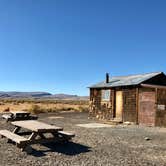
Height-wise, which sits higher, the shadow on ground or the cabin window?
the cabin window

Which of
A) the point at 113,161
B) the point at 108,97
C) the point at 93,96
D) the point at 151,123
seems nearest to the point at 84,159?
the point at 113,161

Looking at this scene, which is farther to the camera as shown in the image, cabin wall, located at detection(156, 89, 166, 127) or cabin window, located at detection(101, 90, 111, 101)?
cabin window, located at detection(101, 90, 111, 101)

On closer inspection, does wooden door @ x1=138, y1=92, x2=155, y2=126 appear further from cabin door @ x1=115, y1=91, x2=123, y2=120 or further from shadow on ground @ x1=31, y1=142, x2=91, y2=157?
shadow on ground @ x1=31, y1=142, x2=91, y2=157

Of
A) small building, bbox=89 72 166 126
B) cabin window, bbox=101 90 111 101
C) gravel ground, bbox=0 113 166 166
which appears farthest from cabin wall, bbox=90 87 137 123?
gravel ground, bbox=0 113 166 166

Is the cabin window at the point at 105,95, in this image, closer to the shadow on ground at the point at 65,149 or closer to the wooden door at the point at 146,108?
the wooden door at the point at 146,108

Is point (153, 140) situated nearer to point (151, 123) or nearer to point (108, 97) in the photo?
point (151, 123)

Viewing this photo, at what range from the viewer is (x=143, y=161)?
8.47 meters

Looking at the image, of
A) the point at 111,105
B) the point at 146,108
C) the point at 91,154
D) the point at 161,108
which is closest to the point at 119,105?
the point at 111,105

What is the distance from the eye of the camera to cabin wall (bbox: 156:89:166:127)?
60.2ft

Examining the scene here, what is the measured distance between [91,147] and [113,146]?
83 cm

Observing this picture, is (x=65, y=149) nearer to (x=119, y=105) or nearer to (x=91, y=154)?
(x=91, y=154)

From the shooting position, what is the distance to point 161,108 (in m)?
18.4

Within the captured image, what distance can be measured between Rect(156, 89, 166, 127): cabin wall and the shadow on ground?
8662 mm

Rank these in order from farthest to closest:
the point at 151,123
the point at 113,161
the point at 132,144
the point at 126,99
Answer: the point at 126,99 → the point at 151,123 → the point at 132,144 → the point at 113,161
